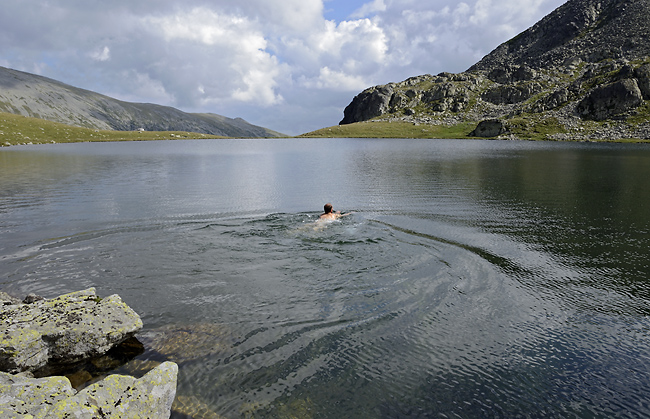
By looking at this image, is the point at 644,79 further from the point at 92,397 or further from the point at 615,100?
the point at 92,397

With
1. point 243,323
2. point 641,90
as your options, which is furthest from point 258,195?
point 641,90

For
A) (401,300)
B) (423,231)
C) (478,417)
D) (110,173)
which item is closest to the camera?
(478,417)

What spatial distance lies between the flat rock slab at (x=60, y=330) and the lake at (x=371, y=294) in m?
1.13

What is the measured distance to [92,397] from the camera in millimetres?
7684

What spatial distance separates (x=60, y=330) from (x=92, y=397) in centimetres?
413

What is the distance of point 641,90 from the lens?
625 feet

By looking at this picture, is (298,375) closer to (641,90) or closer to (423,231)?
(423,231)

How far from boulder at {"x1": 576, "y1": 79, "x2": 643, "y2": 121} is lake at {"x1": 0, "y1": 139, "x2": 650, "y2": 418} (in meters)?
204

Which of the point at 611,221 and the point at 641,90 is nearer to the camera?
the point at 611,221

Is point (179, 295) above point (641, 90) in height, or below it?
below

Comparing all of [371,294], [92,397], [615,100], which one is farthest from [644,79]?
[92,397]

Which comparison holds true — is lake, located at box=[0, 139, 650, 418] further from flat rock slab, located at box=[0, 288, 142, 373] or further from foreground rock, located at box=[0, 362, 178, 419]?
flat rock slab, located at box=[0, 288, 142, 373]

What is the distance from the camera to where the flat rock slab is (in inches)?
391

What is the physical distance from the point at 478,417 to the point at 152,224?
25.0 metres
